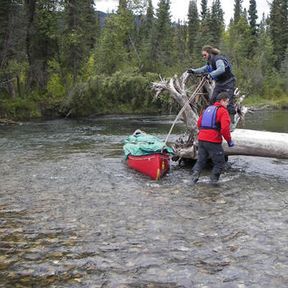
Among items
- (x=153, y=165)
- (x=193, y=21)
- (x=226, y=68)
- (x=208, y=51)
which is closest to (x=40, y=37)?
(x=208, y=51)

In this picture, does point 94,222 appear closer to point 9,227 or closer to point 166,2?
point 9,227

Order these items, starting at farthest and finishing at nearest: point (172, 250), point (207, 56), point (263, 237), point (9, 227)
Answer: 1. point (207, 56)
2. point (9, 227)
3. point (263, 237)
4. point (172, 250)

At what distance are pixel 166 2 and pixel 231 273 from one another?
63.8 metres

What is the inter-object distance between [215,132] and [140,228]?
384 cm

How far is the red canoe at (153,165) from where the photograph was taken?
37.2ft

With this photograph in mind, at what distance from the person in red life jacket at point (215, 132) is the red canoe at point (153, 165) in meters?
1.06

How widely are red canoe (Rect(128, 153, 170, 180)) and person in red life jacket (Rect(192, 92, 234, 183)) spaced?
1064mm

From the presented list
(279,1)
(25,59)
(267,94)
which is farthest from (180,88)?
(279,1)

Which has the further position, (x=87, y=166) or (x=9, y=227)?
(x=87, y=166)

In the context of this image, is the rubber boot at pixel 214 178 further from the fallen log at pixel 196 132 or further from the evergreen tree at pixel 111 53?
the evergreen tree at pixel 111 53

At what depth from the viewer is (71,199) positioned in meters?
9.38

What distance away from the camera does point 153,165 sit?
1145 cm

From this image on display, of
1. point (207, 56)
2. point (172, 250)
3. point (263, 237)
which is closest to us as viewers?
point (172, 250)

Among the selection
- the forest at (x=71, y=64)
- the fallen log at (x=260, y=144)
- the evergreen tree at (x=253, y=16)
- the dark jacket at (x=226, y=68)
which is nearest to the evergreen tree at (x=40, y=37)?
the forest at (x=71, y=64)
